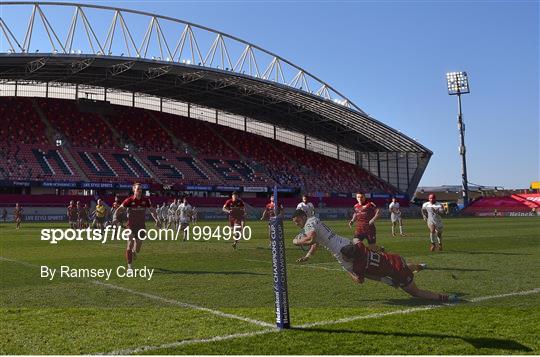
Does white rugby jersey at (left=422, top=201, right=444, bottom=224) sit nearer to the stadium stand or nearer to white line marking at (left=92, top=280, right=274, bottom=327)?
white line marking at (left=92, top=280, right=274, bottom=327)

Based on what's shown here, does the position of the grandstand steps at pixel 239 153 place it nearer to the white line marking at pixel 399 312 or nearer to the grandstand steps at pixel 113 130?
the grandstand steps at pixel 113 130

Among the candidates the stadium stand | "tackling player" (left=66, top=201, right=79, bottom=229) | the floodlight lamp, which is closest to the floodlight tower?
the floodlight lamp

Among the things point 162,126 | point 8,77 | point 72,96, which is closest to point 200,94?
point 162,126

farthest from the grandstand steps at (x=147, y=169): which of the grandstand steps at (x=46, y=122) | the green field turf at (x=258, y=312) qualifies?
the green field turf at (x=258, y=312)

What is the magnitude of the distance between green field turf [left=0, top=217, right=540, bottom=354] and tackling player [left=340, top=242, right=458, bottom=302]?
0.22 meters

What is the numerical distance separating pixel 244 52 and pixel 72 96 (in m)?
21.5

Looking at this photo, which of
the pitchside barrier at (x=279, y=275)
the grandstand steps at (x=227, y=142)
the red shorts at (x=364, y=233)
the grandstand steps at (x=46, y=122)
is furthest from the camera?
the grandstand steps at (x=227, y=142)

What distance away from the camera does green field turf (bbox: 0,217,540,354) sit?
5957 mm

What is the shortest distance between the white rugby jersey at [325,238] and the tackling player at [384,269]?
8cm

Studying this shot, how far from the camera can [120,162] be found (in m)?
54.6

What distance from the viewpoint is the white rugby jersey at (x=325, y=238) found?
26.6 ft

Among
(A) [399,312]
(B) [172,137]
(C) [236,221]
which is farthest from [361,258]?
(B) [172,137]

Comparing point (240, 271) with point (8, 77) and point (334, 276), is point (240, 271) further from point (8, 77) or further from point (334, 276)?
point (8, 77)

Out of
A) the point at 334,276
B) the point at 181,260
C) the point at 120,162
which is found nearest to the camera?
the point at 334,276
